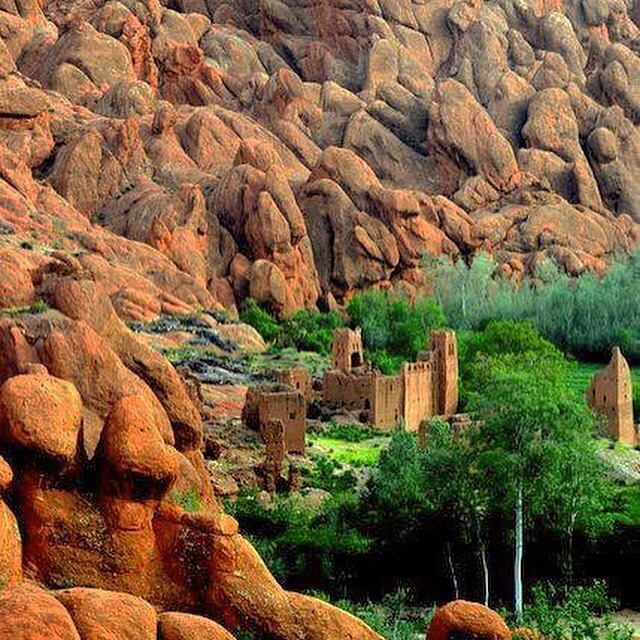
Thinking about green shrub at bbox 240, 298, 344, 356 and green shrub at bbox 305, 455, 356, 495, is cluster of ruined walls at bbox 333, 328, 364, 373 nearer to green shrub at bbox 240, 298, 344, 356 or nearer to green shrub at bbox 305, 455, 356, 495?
green shrub at bbox 240, 298, 344, 356

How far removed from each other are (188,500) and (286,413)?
2036cm

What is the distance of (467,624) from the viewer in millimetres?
16922

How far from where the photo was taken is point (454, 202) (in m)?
91.4

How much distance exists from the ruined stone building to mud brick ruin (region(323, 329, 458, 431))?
6.45 m

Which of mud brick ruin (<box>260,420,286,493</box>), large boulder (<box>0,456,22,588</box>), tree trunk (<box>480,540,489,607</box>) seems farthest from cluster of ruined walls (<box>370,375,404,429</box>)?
large boulder (<box>0,456,22,588</box>)

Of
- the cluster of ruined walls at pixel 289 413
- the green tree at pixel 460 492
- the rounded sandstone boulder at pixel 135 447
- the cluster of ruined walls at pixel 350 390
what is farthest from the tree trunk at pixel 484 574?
the cluster of ruined walls at pixel 350 390

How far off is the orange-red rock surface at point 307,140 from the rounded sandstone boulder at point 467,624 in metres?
35.9

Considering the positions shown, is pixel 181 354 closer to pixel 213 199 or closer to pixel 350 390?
pixel 350 390

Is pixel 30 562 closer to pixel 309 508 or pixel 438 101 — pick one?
pixel 309 508

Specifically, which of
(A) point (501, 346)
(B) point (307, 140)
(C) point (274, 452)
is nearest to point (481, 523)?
(C) point (274, 452)

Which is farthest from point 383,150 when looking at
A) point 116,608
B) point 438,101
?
point 116,608

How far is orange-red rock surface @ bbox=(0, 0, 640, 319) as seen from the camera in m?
74.0

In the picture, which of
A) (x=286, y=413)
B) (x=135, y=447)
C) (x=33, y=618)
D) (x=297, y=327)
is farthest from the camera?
(x=297, y=327)

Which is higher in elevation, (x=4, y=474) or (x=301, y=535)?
(x=4, y=474)
